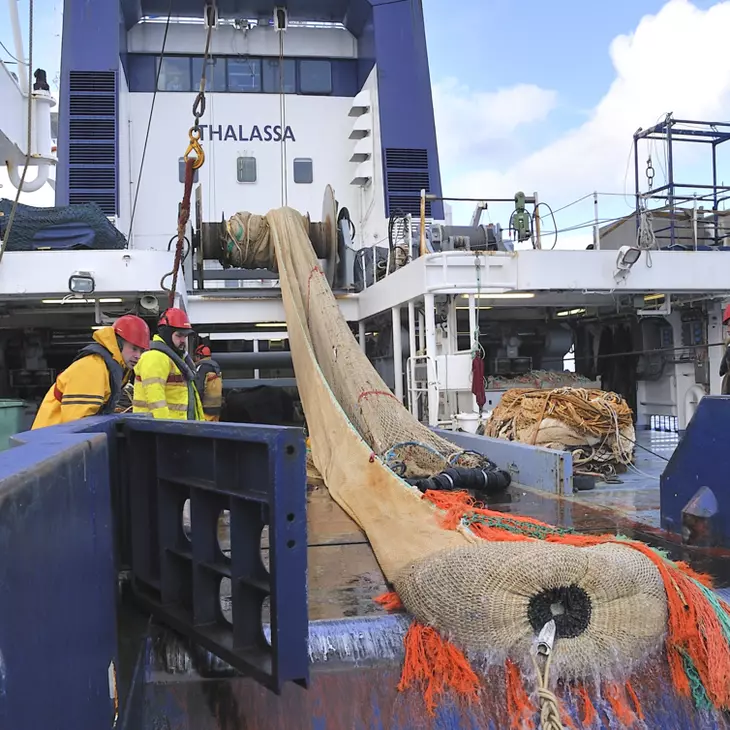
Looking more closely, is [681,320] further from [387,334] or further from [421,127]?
[421,127]

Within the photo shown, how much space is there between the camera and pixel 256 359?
11969 millimetres

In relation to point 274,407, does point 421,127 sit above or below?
above

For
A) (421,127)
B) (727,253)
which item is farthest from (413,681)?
(421,127)

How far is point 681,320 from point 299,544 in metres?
9.18

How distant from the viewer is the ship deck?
295cm

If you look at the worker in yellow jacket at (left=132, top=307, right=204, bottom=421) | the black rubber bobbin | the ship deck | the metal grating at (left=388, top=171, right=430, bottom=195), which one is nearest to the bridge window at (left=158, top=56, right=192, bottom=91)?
the metal grating at (left=388, top=171, right=430, bottom=195)

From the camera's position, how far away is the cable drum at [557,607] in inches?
92.8

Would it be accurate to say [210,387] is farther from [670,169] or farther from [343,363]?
[670,169]

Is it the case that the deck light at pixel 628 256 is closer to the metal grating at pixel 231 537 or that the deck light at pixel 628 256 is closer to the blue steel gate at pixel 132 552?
the metal grating at pixel 231 537

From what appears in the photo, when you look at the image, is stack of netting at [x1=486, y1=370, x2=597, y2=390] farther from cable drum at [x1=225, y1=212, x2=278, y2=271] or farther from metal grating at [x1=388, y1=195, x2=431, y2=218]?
metal grating at [x1=388, y1=195, x2=431, y2=218]

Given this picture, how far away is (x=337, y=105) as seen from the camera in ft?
44.0

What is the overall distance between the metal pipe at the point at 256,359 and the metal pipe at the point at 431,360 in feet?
14.1

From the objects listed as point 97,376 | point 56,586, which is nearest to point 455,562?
point 56,586

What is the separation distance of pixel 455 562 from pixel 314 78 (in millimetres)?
12530
